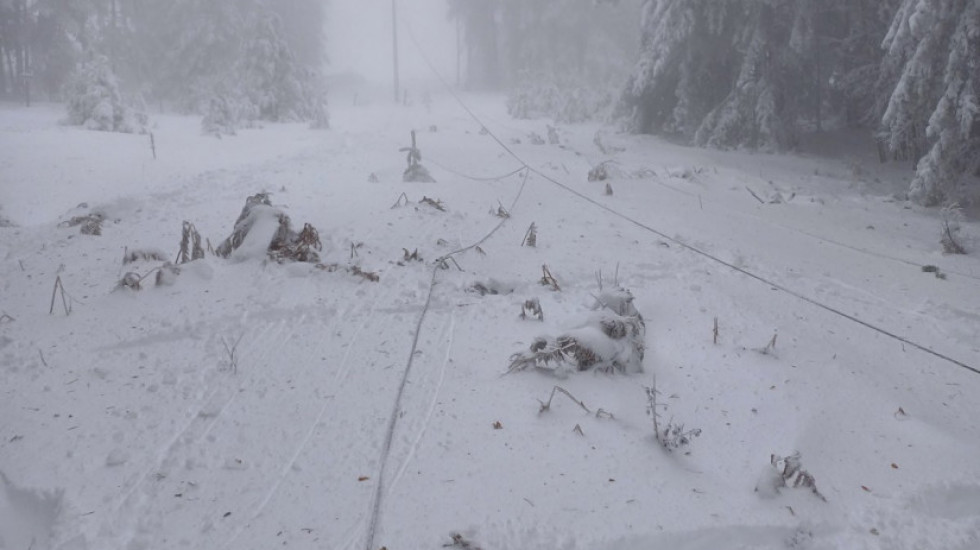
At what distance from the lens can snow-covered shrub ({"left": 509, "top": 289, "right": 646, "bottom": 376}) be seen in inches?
146

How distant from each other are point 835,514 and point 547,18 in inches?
1290

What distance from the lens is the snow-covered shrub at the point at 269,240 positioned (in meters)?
5.40

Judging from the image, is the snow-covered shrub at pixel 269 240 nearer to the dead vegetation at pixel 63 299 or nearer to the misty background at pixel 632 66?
the dead vegetation at pixel 63 299

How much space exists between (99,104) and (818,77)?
1729 centimetres

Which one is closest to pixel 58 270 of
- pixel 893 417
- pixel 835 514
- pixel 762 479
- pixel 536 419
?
pixel 536 419

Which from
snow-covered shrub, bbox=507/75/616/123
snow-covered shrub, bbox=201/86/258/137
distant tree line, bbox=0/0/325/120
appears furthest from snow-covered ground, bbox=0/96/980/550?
distant tree line, bbox=0/0/325/120

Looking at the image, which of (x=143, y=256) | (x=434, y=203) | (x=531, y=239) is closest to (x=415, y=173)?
(x=434, y=203)

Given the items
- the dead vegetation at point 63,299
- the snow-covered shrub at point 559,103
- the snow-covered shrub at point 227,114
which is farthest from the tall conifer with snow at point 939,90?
the snow-covered shrub at point 227,114

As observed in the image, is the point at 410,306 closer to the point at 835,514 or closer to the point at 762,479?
the point at 762,479

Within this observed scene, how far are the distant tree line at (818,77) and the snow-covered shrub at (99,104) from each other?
1331 centimetres

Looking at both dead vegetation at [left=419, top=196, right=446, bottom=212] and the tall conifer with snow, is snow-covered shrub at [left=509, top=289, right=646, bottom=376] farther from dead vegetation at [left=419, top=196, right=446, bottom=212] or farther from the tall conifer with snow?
the tall conifer with snow

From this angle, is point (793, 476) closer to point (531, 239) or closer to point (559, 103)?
point (531, 239)

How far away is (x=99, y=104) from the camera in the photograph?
14867 millimetres

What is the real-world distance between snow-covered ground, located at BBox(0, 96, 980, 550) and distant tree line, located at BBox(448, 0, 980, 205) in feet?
4.46
